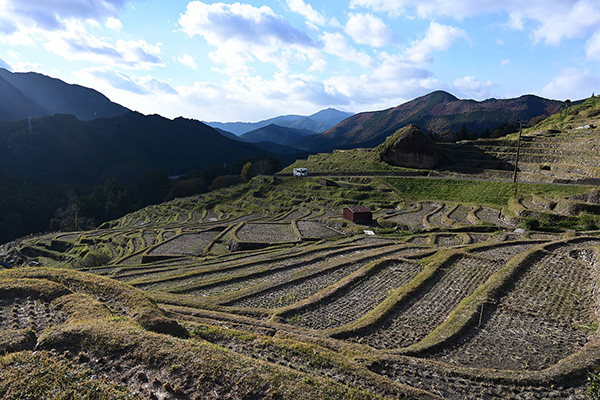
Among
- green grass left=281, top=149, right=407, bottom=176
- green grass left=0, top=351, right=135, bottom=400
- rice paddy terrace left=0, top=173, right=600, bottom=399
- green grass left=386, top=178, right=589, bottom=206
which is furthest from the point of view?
green grass left=281, top=149, right=407, bottom=176

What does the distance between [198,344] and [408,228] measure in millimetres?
38085

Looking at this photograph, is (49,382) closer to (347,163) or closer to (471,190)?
(471,190)

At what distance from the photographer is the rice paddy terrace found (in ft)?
33.4

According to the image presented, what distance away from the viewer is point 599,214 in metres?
36.6

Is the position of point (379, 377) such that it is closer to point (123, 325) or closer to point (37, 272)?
point (123, 325)

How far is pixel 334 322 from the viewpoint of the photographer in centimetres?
1764

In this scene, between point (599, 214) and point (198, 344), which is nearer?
point (198, 344)

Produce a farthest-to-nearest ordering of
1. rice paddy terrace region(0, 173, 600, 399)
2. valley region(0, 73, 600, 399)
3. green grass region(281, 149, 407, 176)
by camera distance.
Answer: green grass region(281, 149, 407, 176) → rice paddy terrace region(0, 173, 600, 399) → valley region(0, 73, 600, 399)

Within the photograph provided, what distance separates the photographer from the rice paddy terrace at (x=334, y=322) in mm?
10172

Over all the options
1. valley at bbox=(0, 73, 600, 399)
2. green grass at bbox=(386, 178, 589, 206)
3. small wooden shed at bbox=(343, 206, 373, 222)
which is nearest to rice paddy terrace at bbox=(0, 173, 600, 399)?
valley at bbox=(0, 73, 600, 399)

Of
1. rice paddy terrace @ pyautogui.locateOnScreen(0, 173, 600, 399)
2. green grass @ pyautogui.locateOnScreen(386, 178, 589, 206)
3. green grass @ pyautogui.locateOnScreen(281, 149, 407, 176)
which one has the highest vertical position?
green grass @ pyautogui.locateOnScreen(281, 149, 407, 176)

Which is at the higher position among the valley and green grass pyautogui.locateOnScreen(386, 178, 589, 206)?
green grass pyautogui.locateOnScreen(386, 178, 589, 206)

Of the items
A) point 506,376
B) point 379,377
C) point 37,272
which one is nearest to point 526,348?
point 506,376

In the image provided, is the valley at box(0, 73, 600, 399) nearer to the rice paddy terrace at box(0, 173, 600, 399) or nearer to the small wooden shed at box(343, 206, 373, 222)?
the rice paddy terrace at box(0, 173, 600, 399)
